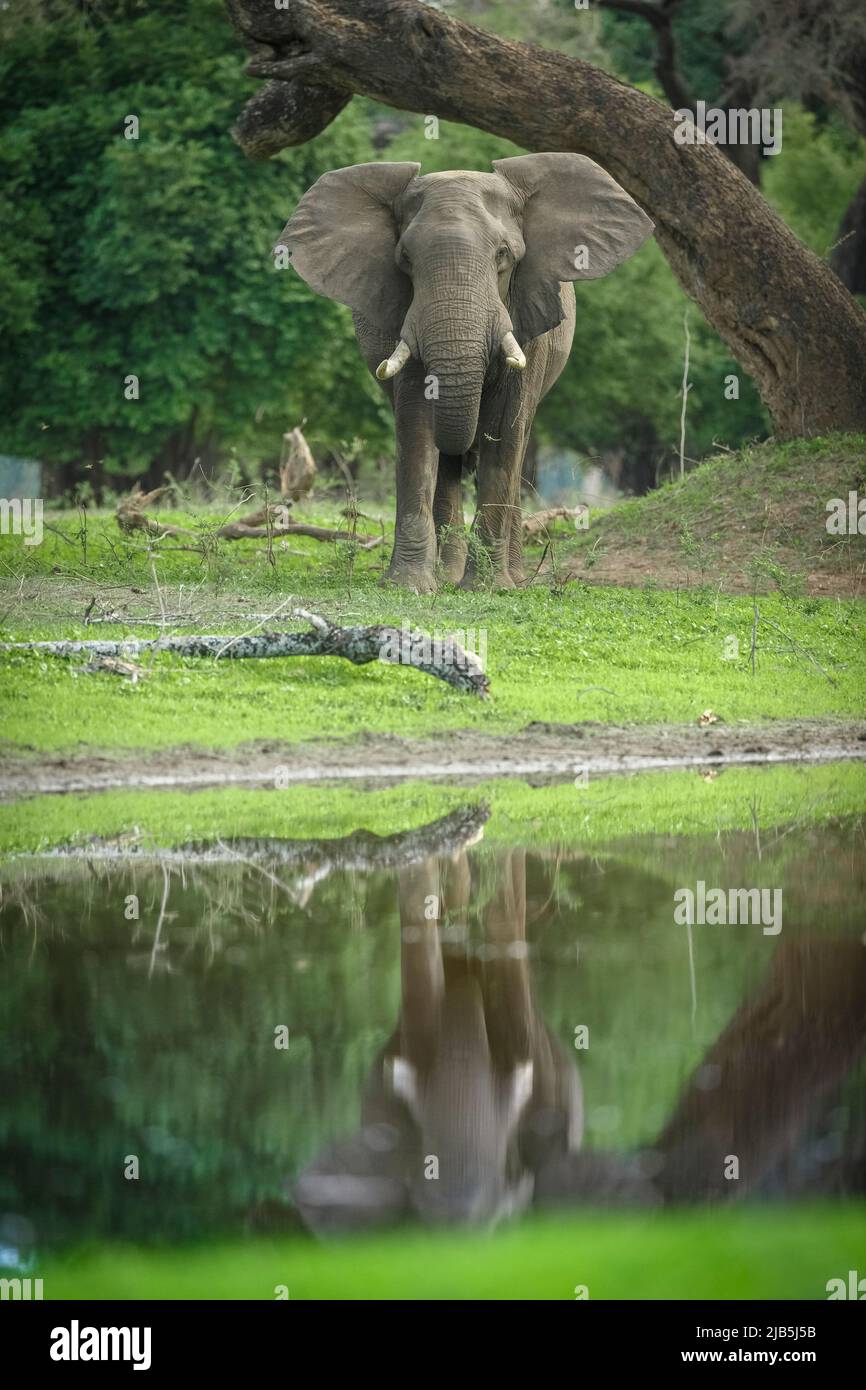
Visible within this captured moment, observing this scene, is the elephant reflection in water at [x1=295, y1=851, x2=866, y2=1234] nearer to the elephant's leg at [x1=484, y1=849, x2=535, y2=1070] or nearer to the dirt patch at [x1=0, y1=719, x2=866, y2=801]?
the elephant's leg at [x1=484, y1=849, x2=535, y2=1070]

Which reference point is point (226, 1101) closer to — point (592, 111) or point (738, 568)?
point (738, 568)

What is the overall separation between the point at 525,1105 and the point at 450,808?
191 inches

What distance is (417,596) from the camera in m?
16.1

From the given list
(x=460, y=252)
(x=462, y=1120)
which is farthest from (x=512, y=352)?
(x=462, y=1120)

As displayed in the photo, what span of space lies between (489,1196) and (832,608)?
1279 centimetres

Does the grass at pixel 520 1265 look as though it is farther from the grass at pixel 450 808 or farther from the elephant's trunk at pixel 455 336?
the elephant's trunk at pixel 455 336

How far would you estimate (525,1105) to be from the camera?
224 inches

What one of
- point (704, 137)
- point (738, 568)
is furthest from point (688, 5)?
point (738, 568)

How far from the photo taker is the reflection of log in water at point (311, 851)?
29.9 ft

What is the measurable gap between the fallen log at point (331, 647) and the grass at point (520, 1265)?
850 cm

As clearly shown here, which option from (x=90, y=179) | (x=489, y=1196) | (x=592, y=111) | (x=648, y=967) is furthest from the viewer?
(x=90, y=179)

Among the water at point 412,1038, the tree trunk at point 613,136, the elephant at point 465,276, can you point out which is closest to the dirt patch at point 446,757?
the water at point 412,1038

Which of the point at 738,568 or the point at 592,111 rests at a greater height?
the point at 592,111

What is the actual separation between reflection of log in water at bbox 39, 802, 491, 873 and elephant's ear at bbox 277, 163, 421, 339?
8459 mm
